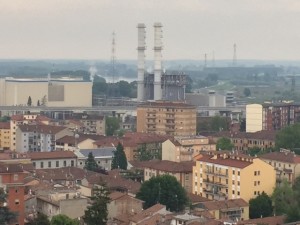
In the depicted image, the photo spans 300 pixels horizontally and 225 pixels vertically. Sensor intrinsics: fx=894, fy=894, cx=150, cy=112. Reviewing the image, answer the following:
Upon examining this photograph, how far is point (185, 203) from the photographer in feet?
58.6

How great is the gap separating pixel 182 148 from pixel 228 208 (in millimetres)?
7652

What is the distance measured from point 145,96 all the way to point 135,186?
93.1ft

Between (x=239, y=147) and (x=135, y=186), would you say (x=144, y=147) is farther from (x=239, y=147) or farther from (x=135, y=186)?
(x=135, y=186)

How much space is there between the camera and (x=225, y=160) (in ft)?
65.6

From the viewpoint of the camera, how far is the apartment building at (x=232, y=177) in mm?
19125

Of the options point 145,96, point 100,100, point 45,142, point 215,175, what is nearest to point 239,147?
point 45,142

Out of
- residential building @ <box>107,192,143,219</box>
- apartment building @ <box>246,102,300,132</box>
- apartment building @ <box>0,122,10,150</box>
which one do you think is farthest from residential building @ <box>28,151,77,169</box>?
apartment building @ <box>246,102,300,132</box>

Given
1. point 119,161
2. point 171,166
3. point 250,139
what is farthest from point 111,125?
point 171,166

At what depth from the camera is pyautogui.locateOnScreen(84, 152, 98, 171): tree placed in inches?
924

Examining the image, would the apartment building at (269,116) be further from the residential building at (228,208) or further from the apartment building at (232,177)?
the residential building at (228,208)

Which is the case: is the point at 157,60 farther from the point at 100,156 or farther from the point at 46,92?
the point at 100,156

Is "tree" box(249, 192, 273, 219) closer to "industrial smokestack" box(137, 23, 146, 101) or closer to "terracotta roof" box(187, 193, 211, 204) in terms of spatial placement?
"terracotta roof" box(187, 193, 211, 204)

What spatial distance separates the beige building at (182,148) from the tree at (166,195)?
6.53m

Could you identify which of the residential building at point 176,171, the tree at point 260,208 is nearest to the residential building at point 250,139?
the residential building at point 176,171
